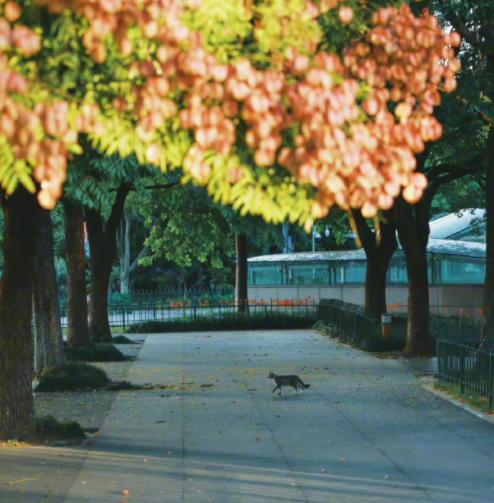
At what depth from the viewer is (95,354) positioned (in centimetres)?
2175

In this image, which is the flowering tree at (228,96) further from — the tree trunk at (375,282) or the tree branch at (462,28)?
the tree trunk at (375,282)

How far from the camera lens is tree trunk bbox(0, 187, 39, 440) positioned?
36.3 feet

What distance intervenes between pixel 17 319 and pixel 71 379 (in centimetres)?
534

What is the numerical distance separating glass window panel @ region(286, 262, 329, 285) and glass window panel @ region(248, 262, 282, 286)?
2.15 ft

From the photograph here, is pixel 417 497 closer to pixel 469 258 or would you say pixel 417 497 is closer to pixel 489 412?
pixel 489 412

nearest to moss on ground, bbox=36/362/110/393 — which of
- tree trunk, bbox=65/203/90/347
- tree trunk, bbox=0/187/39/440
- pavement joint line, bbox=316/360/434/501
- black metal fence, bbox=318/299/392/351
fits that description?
tree trunk, bbox=65/203/90/347

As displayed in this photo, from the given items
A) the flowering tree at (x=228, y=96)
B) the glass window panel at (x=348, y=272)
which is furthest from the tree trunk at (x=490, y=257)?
the glass window panel at (x=348, y=272)

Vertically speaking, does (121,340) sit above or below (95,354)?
below

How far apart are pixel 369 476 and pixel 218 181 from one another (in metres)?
5.21

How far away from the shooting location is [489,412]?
41.7 ft

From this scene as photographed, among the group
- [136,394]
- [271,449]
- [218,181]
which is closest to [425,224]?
[136,394]

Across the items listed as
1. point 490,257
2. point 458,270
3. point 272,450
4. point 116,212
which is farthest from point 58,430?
point 458,270

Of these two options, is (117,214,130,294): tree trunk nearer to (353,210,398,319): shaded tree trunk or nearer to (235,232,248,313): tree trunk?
(235,232,248,313): tree trunk

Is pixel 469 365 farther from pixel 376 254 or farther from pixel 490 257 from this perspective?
pixel 376 254
